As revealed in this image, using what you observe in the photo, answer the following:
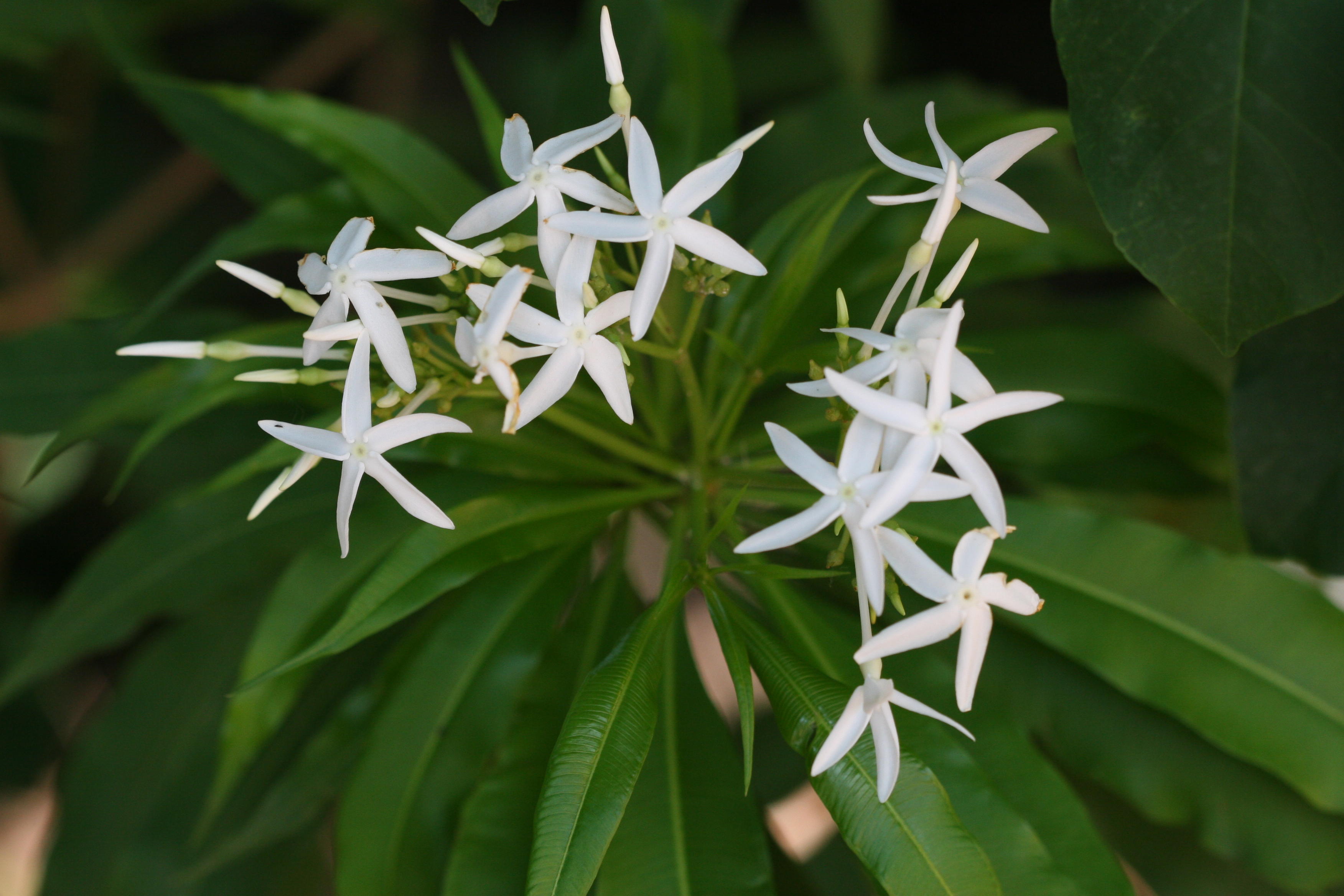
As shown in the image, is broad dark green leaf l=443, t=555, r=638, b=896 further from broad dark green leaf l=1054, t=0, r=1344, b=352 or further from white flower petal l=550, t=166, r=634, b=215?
broad dark green leaf l=1054, t=0, r=1344, b=352

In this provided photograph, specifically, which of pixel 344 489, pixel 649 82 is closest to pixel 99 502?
pixel 649 82

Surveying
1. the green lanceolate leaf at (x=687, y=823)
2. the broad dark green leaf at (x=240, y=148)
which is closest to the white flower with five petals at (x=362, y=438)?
the green lanceolate leaf at (x=687, y=823)

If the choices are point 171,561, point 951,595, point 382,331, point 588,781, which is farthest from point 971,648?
point 171,561

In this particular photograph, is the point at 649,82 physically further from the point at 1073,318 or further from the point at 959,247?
the point at 1073,318

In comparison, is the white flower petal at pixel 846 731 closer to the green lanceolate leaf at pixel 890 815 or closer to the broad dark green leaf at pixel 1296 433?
the green lanceolate leaf at pixel 890 815

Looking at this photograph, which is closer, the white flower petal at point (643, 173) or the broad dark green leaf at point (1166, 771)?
the white flower petal at point (643, 173)

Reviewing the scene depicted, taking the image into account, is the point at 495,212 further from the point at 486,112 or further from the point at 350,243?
the point at 486,112
